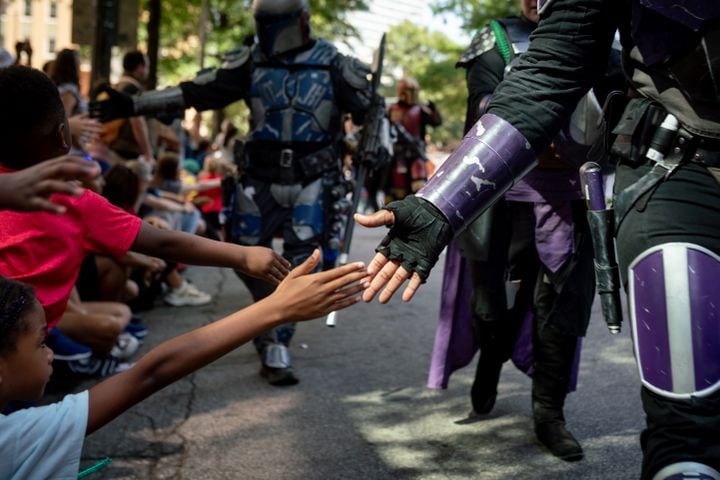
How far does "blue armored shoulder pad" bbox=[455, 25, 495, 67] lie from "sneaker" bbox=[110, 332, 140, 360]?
2.51 m

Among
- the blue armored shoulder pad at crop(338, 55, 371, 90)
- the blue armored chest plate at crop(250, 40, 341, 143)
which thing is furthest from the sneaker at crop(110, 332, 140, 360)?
the blue armored shoulder pad at crop(338, 55, 371, 90)

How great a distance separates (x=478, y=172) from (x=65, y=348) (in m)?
2.81

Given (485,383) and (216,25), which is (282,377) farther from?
(216,25)

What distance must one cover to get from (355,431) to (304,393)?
69 centimetres

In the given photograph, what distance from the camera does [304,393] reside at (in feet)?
15.0

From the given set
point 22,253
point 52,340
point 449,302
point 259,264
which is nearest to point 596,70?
point 259,264

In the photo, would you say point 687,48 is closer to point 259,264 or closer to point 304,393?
point 259,264

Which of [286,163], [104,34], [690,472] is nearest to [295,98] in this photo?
→ [286,163]

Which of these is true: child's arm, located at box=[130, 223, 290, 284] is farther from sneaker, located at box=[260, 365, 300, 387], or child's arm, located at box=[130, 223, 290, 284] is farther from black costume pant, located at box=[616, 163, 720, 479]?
sneaker, located at box=[260, 365, 300, 387]

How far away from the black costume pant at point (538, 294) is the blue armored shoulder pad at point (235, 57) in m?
2.01

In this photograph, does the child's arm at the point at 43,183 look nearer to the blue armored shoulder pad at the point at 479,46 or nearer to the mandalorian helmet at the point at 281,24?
the blue armored shoulder pad at the point at 479,46

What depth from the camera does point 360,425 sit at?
4012 mm

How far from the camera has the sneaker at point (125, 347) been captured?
5.00 m

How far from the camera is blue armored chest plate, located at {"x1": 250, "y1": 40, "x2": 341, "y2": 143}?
4.97 metres
